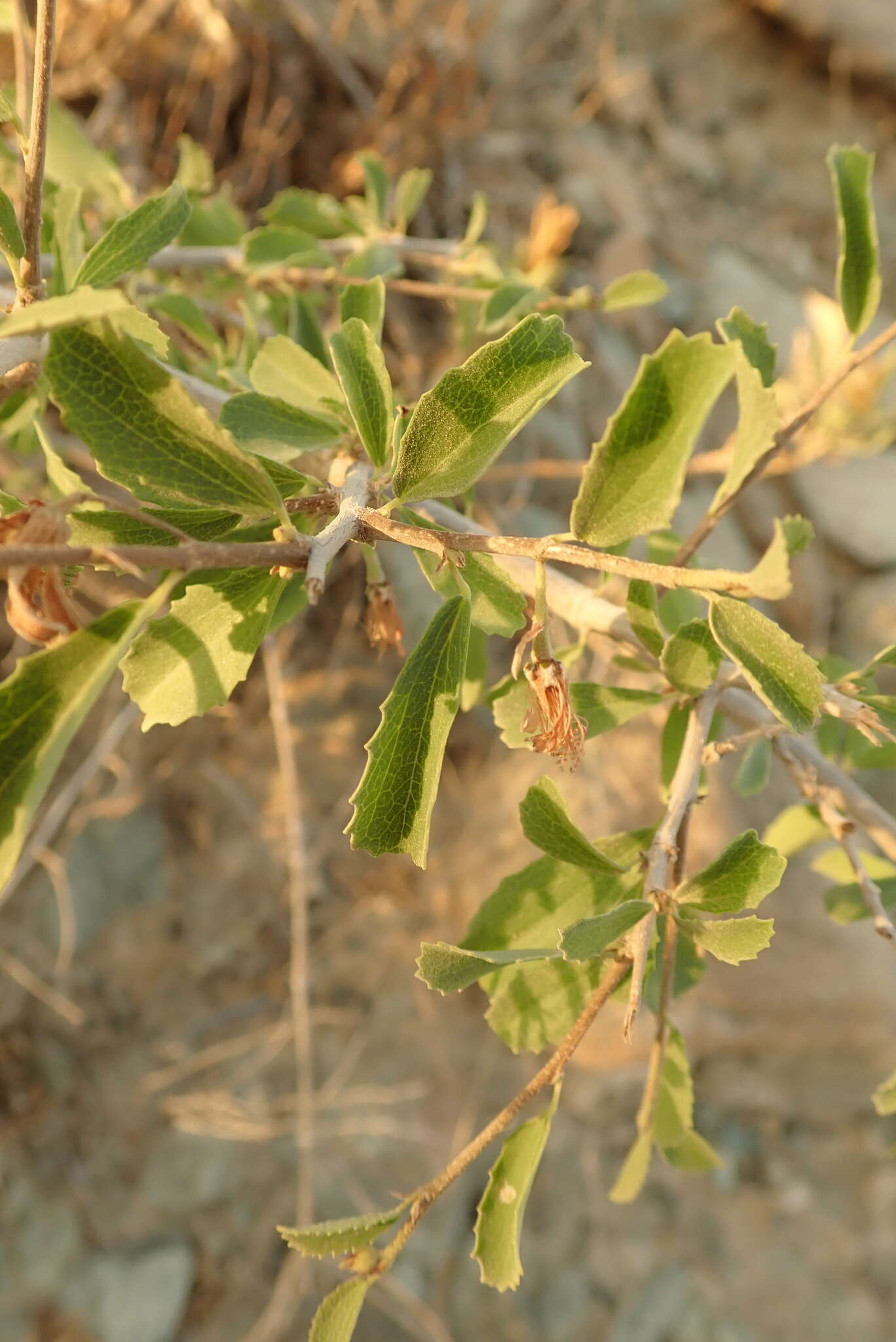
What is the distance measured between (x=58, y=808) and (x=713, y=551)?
146cm

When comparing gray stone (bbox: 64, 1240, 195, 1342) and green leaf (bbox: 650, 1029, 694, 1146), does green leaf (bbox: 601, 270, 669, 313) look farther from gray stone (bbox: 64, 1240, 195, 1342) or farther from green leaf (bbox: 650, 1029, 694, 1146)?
gray stone (bbox: 64, 1240, 195, 1342)

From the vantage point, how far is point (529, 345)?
1.35 feet

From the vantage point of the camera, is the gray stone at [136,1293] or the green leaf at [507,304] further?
the gray stone at [136,1293]

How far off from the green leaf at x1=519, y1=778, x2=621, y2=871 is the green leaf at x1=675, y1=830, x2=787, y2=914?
2.2 inches

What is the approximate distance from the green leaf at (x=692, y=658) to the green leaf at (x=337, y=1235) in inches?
12.7

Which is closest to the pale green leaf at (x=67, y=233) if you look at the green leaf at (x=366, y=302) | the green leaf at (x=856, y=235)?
the green leaf at (x=366, y=302)

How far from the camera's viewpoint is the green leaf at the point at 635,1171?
58 cm

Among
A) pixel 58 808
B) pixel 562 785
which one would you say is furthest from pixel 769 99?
pixel 58 808

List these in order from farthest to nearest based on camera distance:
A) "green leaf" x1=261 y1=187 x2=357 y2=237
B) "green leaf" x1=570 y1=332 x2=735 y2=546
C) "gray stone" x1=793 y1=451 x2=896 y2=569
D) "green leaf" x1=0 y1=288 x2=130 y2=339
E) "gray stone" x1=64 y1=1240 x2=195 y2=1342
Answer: "gray stone" x1=793 y1=451 x2=896 y2=569 < "gray stone" x1=64 y1=1240 x2=195 y2=1342 < "green leaf" x1=261 y1=187 x2=357 y2=237 < "green leaf" x1=570 y1=332 x2=735 y2=546 < "green leaf" x1=0 y1=288 x2=130 y2=339

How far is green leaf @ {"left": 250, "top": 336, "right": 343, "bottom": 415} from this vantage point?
0.56 m

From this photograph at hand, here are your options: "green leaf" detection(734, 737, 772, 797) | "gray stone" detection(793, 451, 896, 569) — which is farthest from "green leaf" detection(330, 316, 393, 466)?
"gray stone" detection(793, 451, 896, 569)

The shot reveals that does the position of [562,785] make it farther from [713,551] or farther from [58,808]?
[58,808]

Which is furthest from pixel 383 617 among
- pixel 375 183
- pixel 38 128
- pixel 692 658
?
pixel 375 183

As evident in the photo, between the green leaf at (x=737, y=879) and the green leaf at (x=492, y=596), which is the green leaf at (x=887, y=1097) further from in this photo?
the green leaf at (x=492, y=596)
